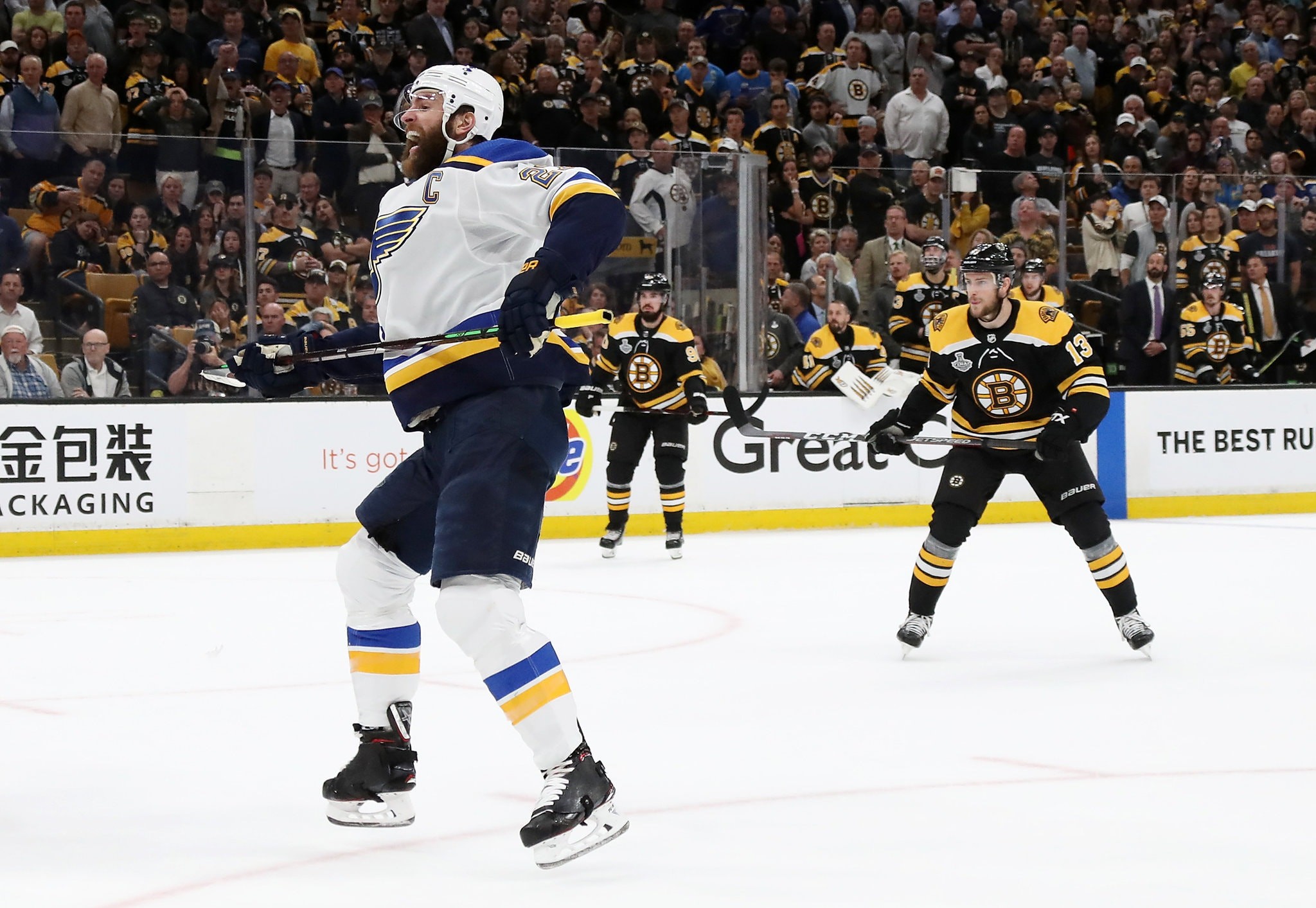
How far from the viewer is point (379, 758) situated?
2967 millimetres

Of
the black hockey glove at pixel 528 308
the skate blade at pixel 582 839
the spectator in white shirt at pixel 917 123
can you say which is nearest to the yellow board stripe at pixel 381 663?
the skate blade at pixel 582 839

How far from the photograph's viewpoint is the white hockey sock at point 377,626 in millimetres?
2986

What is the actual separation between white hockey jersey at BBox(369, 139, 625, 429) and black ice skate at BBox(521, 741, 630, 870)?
0.66 meters

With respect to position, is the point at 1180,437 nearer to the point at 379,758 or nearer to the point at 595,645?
the point at 595,645

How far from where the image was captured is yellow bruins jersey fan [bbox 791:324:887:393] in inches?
397

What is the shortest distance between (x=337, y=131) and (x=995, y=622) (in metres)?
5.54

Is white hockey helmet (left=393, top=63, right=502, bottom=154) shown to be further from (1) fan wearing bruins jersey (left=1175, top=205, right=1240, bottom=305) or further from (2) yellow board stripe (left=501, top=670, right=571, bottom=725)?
(1) fan wearing bruins jersey (left=1175, top=205, right=1240, bottom=305)

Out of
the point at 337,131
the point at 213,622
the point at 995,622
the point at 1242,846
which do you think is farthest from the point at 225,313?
the point at 1242,846

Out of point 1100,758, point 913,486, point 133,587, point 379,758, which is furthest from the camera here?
point 913,486

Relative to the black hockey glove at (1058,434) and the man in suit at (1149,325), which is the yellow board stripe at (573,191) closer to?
the black hockey glove at (1058,434)

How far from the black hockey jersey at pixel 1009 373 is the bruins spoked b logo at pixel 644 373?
330 cm

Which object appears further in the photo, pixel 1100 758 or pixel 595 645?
pixel 595 645

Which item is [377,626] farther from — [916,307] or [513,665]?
[916,307]

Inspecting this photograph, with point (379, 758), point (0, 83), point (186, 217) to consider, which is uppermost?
point (0, 83)
